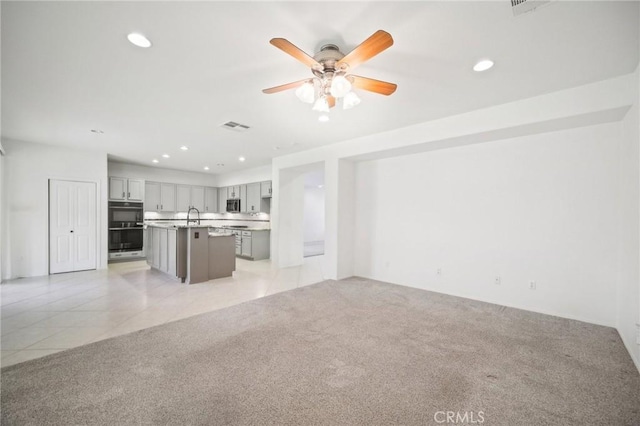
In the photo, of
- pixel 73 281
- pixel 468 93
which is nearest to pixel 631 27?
pixel 468 93

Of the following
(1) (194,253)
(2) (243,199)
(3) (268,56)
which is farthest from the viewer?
(2) (243,199)

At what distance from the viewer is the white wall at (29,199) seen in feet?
17.4

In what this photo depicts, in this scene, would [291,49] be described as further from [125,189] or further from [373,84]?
[125,189]

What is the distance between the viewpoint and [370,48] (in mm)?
1908

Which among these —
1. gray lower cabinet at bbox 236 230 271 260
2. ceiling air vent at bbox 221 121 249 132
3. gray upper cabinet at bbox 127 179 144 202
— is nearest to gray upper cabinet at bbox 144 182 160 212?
gray upper cabinet at bbox 127 179 144 202

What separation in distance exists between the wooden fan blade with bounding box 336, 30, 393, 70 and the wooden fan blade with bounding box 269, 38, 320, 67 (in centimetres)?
24

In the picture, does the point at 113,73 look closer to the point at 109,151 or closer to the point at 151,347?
the point at 151,347

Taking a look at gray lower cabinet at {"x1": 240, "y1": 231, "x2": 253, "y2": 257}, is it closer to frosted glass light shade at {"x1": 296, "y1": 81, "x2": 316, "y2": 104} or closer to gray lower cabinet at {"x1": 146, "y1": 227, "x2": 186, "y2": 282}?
gray lower cabinet at {"x1": 146, "y1": 227, "x2": 186, "y2": 282}

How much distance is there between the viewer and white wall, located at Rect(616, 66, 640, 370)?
8.34 ft

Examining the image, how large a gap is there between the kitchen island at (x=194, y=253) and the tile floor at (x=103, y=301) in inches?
8.1

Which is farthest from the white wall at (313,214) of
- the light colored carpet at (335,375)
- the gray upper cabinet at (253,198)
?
the light colored carpet at (335,375)

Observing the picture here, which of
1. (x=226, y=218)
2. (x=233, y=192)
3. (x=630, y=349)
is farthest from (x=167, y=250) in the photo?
(x=630, y=349)

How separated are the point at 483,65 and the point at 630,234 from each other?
2.33 m

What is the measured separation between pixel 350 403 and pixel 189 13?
299cm
